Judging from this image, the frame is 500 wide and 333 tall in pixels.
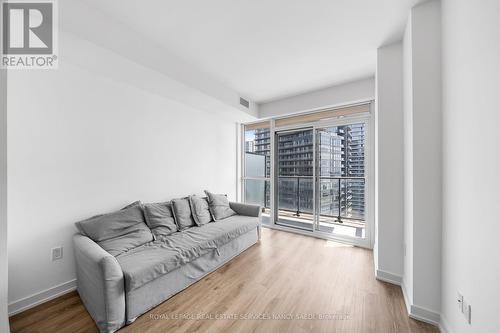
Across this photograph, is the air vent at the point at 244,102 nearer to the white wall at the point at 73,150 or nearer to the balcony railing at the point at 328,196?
the white wall at the point at 73,150

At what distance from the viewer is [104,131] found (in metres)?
2.34

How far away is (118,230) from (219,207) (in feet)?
5.06

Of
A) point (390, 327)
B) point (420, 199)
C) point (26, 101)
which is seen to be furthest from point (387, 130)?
point (26, 101)

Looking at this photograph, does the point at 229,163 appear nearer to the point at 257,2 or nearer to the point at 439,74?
the point at 257,2

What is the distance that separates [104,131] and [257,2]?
7.22 feet

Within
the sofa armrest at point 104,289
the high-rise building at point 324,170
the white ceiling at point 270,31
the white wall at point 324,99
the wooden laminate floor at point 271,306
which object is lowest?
the wooden laminate floor at point 271,306

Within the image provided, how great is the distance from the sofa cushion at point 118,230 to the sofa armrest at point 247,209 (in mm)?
1649

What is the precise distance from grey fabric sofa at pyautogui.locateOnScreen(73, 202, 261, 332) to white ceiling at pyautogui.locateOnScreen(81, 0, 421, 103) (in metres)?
2.20

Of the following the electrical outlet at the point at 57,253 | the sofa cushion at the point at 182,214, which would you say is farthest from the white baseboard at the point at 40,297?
the sofa cushion at the point at 182,214

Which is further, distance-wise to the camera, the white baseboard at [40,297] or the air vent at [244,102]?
the air vent at [244,102]

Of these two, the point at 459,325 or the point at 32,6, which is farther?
the point at 32,6

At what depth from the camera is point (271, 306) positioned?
5.96 feet

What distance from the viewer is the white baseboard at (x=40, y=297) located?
66.3 inches

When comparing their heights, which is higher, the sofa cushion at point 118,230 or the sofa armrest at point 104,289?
the sofa cushion at point 118,230
